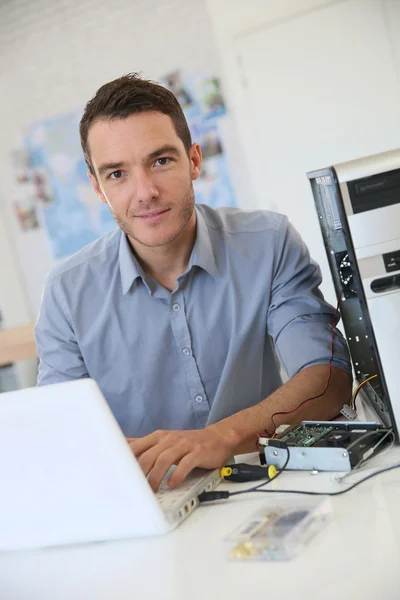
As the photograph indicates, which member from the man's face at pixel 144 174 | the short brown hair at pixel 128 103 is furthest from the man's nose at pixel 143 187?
the short brown hair at pixel 128 103

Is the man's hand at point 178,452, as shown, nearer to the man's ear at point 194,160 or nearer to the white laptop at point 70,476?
the white laptop at point 70,476

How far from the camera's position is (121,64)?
16.1 feet

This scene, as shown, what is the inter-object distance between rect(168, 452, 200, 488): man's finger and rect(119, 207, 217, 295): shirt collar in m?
0.58

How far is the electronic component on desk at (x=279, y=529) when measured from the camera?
84 cm

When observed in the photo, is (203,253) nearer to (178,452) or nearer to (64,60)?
(178,452)

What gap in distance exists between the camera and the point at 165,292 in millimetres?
1637

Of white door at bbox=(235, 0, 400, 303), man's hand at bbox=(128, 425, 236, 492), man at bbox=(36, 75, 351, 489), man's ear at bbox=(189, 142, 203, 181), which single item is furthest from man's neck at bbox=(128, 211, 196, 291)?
white door at bbox=(235, 0, 400, 303)

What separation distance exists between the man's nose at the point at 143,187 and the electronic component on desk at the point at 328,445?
608 mm

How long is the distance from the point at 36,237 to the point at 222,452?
4391 mm

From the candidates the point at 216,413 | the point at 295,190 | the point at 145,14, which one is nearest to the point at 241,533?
the point at 216,413

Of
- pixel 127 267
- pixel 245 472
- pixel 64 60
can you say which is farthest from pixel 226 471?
pixel 64 60

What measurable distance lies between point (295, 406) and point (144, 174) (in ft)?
1.89

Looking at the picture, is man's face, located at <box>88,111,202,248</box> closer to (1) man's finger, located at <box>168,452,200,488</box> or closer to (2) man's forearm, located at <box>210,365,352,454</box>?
(2) man's forearm, located at <box>210,365,352,454</box>

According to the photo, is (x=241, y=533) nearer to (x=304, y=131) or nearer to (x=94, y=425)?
(x=94, y=425)
